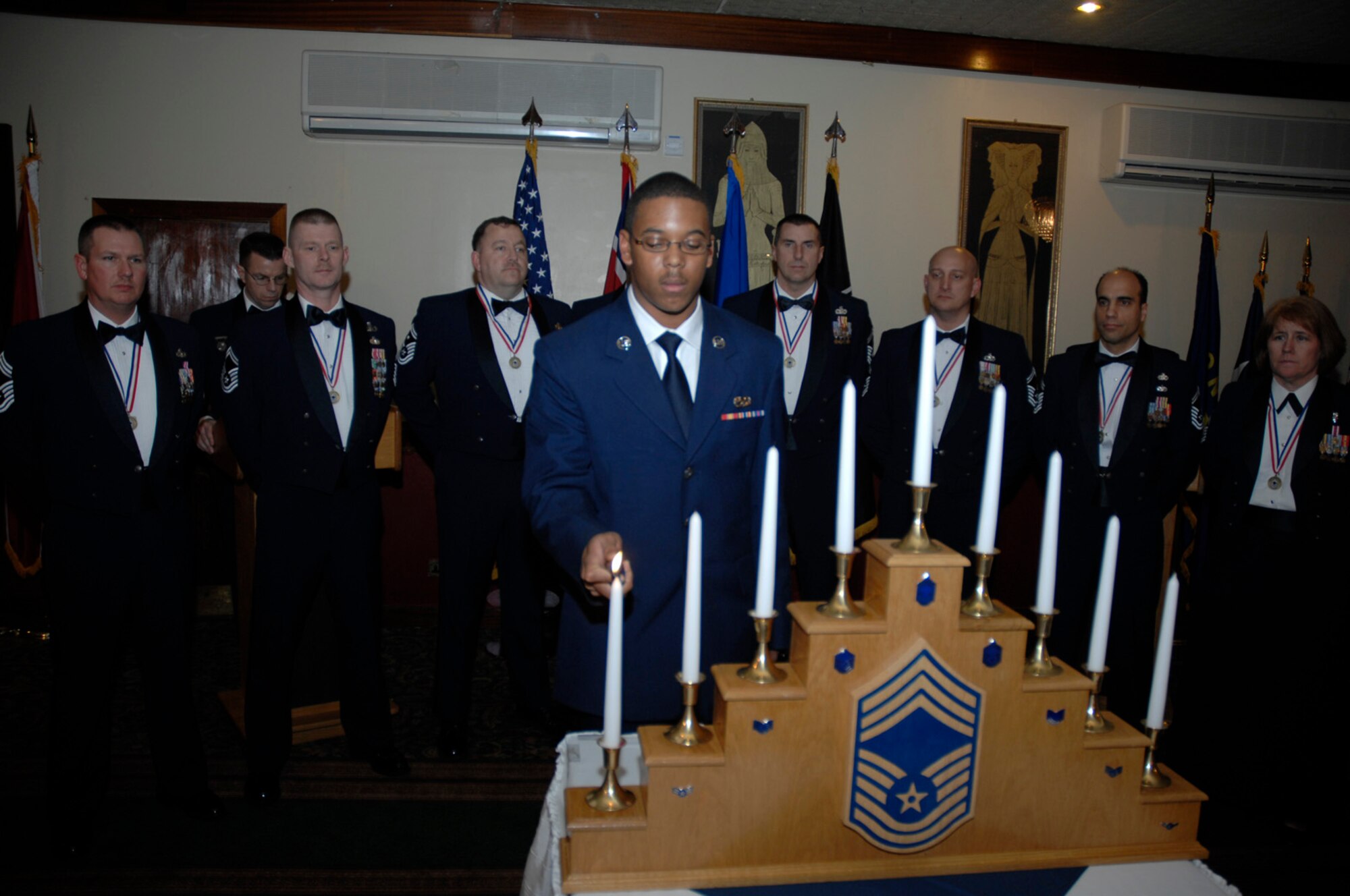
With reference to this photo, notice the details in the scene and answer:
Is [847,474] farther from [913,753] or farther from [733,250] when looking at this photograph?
[733,250]

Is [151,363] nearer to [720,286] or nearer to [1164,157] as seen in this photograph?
[720,286]

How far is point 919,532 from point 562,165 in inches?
184

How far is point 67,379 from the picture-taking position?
2408mm

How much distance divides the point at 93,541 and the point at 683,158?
3.95 metres

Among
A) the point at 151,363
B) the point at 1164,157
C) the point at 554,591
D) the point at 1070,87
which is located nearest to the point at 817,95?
the point at 1070,87

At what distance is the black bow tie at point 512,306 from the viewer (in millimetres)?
3209

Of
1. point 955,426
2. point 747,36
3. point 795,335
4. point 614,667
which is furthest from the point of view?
point 747,36

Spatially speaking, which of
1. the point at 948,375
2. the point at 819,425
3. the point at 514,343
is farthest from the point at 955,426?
→ the point at 514,343

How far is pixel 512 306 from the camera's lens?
10.6ft

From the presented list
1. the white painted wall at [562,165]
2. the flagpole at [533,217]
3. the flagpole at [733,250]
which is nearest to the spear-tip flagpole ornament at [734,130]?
the flagpole at [733,250]

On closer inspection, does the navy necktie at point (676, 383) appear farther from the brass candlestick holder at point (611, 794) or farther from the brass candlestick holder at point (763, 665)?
the brass candlestick holder at point (611, 794)

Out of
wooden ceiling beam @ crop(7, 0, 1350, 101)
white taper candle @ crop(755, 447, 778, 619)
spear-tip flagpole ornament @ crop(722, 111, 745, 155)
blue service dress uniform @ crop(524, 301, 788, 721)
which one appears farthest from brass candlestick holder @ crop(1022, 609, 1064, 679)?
wooden ceiling beam @ crop(7, 0, 1350, 101)

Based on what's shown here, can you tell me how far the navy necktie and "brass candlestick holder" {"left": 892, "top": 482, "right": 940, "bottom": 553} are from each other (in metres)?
0.61

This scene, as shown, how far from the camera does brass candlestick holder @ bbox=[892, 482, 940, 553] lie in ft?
3.79
